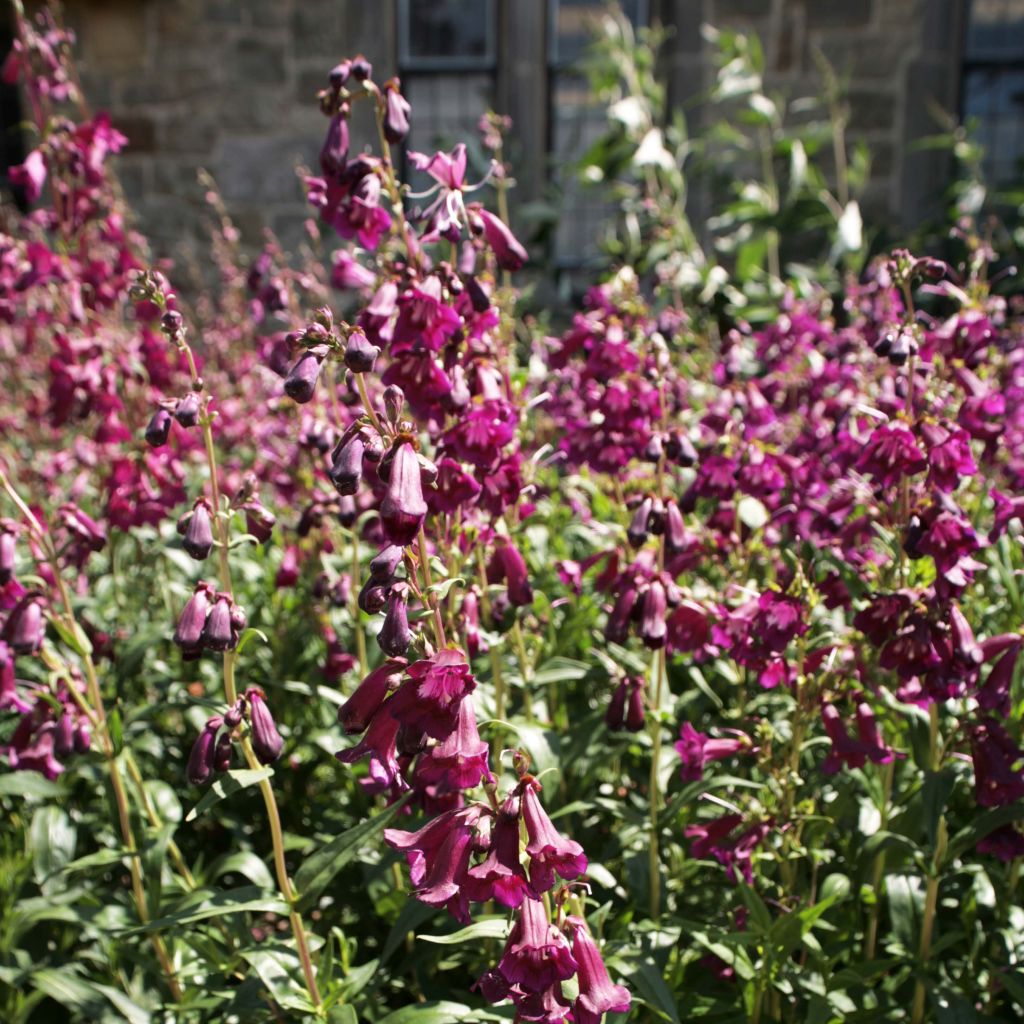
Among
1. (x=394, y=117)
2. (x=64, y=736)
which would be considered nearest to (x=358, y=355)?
(x=394, y=117)

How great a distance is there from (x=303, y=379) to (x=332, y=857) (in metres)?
0.76

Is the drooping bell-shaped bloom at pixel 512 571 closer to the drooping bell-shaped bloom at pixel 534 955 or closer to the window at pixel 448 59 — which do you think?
the drooping bell-shaped bloom at pixel 534 955

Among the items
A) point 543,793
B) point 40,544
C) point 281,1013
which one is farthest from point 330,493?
point 281,1013

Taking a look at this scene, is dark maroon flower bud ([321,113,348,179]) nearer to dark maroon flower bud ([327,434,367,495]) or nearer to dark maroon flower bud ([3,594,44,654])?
dark maroon flower bud ([327,434,367,495])

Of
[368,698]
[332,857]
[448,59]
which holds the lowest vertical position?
[332,857]

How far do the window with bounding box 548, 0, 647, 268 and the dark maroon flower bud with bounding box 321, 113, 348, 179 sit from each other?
508 centimetres

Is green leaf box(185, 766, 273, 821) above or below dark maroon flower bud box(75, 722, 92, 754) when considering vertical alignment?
above

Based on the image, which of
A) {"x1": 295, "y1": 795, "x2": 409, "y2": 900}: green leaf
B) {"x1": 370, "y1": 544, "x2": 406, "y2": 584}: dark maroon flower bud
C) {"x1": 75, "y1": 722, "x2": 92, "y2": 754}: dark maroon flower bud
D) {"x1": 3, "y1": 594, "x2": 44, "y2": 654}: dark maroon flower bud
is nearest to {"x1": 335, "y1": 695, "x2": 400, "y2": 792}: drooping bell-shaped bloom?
{"x1": 370, "y1": 544, "x2": 406, "y2": 584}: dark maroon flower bud

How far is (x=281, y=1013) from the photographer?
1.85m

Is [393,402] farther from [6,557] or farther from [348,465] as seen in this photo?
[6,557]

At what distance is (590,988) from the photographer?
122cm

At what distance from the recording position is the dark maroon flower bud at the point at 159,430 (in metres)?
1.66

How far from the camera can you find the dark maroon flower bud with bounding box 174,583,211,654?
1.56 metres

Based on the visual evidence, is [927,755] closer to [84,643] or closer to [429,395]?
[429,395]
